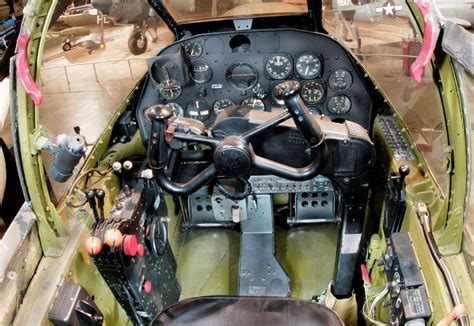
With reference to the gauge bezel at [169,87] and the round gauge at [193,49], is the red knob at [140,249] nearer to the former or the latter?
the gauge bezel at [169,87]

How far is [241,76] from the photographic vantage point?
281 centimetres

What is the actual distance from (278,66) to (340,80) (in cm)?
39

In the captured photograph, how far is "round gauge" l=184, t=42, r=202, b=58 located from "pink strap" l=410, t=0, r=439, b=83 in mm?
1577

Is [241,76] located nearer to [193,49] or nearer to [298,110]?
[193,49]

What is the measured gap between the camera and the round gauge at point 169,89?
274cm

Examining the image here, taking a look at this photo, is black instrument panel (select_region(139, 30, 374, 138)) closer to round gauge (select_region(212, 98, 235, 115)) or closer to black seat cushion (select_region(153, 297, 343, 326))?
round gauge (select_region(212, 98, 235, 115))

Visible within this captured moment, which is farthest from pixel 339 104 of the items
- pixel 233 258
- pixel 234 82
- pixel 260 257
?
pixel 233 258

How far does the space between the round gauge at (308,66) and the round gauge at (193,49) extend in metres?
0.62

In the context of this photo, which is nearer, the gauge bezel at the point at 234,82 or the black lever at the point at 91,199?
the black lever at the point at 91,199

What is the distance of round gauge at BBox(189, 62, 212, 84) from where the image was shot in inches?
109

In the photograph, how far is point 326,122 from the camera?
181 centimetres

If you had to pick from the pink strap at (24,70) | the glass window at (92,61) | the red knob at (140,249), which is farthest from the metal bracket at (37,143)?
the glass window at (92,61)

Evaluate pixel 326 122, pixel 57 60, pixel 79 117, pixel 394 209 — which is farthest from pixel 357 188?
pixel 57 60

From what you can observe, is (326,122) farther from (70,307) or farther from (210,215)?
(210,215)
